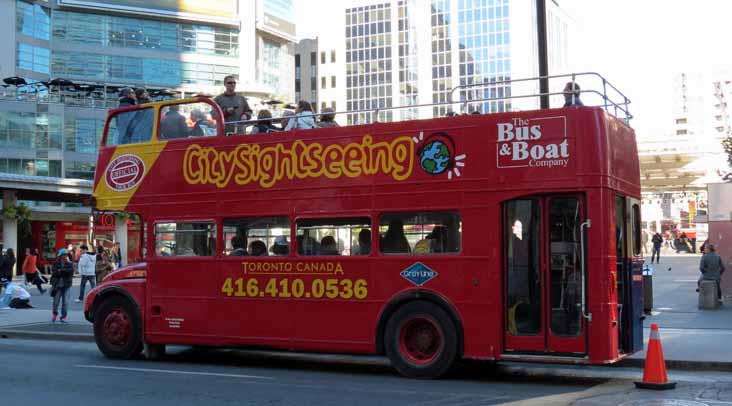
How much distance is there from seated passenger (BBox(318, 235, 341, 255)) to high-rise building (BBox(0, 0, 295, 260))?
5337 cm

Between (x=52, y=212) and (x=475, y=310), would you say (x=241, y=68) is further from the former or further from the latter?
(x=475, y=310)

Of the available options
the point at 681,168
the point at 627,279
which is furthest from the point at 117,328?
the point at 681,168

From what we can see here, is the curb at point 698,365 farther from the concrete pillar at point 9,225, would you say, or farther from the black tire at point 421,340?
the concrete pillar at point 9,225

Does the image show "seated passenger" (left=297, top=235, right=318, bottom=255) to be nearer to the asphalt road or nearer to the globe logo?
the asphalt road

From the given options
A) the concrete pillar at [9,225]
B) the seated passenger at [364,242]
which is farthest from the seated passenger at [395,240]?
the concrete pillar at [9,225]

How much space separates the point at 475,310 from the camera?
11.2 meters

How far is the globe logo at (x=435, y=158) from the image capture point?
1170 centimetres

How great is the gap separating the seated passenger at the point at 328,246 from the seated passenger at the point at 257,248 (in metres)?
1.05

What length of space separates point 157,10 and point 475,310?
73084 mm

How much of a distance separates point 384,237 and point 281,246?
1.83 m

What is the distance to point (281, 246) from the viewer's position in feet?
42.7

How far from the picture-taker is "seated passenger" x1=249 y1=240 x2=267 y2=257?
1316 cm

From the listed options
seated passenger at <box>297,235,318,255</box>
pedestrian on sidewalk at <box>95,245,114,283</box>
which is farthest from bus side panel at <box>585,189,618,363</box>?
pedestrian on sidewalk at <box>95,245,114,283</box>

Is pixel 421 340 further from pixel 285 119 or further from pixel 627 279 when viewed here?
pixel 285 119
